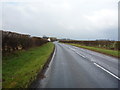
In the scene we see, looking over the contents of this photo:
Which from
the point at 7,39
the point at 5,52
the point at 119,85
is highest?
the point at 7,39

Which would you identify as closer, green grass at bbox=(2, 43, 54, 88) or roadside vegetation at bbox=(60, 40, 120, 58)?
green grass at bbox=(2, 43, 54, 88)

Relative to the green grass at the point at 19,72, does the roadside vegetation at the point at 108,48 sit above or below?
above

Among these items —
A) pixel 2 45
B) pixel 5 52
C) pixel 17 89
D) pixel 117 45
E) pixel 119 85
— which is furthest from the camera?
pixel 117 45

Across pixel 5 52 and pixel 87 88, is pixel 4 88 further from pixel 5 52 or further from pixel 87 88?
pixel 5 52

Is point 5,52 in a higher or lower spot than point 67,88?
higher

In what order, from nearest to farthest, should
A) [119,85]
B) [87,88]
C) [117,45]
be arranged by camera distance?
[87,88], [119,85], [117,45]

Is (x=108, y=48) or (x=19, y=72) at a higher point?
(x=108, y=48)

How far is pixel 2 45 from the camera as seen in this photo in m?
13.4

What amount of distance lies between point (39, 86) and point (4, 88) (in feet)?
4.50

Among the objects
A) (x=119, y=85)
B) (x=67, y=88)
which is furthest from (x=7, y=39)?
(x=119, y=85)

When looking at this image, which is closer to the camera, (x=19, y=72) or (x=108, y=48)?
(x=19, y=72)

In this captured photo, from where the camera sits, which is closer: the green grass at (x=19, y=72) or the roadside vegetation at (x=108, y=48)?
the green grass at (x=19, y=72)

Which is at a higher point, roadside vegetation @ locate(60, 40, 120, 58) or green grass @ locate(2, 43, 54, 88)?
roadside vegetation @ locate(60, 40, 120, 58)

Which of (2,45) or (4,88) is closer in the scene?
(4,88)
